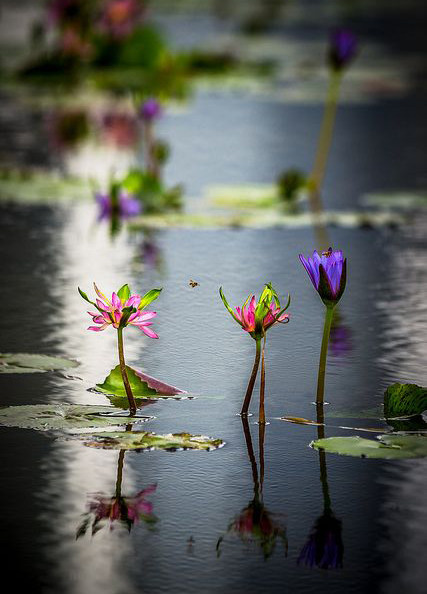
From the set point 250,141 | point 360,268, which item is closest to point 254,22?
point 250,141

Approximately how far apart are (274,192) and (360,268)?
1.40 metres

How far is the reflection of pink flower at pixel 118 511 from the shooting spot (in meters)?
2.55

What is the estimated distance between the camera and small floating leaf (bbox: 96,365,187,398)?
3.29 m

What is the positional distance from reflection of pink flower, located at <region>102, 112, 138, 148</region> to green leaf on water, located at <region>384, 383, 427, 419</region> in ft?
15.9

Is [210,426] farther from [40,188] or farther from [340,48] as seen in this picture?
[40,188]

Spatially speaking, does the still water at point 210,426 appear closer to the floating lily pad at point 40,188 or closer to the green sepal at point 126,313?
the green sepal at point 126,313

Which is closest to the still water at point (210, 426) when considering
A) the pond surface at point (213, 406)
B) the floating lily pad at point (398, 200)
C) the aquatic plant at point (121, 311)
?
the pond surface at point (213, 406)

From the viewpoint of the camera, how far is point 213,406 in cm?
324

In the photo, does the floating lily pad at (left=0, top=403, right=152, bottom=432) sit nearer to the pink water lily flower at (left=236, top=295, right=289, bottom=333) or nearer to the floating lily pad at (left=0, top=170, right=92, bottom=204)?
the pink water lily flower at (left=236, top=295, right=289, bottom=333)

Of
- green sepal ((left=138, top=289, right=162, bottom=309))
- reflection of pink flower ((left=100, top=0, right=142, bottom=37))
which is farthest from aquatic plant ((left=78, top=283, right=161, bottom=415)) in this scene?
reflection of pink flower ((left=100, top=0, right=142, bottom=37))

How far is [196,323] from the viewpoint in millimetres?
4094

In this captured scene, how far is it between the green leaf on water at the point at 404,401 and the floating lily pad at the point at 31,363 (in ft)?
2.70

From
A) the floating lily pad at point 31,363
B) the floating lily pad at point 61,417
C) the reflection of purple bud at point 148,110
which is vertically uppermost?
the reflection of purple bud at point 148,110

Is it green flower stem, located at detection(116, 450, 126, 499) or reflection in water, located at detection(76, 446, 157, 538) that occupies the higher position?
green flower stem, located at detection(116, 450, 126, 499)
